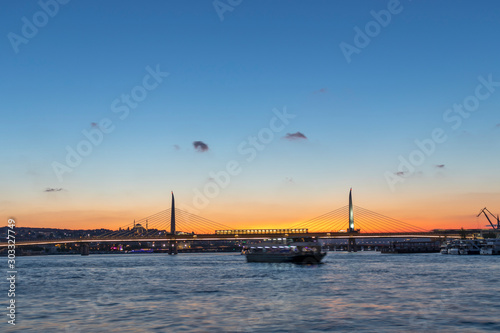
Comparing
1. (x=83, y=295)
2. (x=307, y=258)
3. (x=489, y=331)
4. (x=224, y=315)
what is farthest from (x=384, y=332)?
(x=307, y=258)

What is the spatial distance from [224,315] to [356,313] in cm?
828

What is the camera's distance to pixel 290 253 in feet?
343

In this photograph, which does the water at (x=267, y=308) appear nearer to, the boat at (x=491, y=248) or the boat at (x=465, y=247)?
→ the boat at (x=491, y=248)

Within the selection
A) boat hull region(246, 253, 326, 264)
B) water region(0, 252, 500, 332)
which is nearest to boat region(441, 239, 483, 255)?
boat hull region(246, 253, 326, 264)

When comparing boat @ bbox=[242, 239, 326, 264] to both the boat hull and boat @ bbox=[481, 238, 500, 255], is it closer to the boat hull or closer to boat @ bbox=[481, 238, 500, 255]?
the boat hull

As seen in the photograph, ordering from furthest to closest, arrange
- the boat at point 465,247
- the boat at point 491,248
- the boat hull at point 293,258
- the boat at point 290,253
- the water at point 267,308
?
the boat at point 465,247, the boat at point 491,248, the boat at point 290,253, the boat hull at point 293,258, the water at point 267,308

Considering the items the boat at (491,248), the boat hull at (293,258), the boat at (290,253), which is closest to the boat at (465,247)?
the boat at (491,248)

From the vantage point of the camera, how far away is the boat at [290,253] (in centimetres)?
10219

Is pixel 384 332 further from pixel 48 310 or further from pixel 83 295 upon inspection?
pixel 83 295

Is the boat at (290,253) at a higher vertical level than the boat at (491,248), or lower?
higher

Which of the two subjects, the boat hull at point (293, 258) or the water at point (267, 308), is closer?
the water at point (267, 308)

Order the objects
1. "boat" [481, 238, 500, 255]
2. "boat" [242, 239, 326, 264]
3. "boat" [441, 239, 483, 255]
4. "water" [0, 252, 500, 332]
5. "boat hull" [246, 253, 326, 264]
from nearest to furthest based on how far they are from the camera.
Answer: "water" [0, 252, 500, 332]
"boat hull" [246, 253, 326, 264]
"boat" [242, 239, 326, 264]
"boat" [481, 238, 500, 255]
"boat" [441, 239, 483, 255]

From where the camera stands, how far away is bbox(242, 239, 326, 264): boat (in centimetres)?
10219

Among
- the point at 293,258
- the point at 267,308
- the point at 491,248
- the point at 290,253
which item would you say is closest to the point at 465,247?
the point at 491,248
